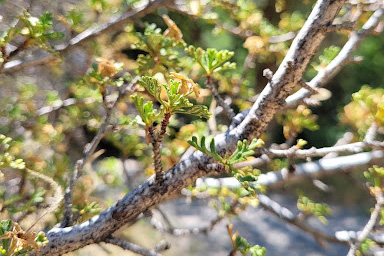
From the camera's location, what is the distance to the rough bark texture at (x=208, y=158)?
57cm

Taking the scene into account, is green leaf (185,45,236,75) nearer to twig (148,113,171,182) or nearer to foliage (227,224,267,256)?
twig (148,113,171,182)

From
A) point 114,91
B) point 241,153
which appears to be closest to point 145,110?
point 241,153

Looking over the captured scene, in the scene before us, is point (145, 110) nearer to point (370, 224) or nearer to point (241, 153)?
point (241, 153)

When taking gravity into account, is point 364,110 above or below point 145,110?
below

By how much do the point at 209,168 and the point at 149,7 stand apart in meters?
0.59

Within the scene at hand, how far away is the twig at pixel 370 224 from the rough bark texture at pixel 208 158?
283 mm

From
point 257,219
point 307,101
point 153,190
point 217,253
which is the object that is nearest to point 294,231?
point 257,219

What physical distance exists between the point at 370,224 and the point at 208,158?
13.8 inches

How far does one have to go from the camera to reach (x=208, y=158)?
0.59m

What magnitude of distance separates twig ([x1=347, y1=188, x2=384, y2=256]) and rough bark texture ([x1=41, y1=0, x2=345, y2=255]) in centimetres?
28

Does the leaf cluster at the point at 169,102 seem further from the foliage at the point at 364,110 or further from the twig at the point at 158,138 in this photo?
the foliage at the point at 364,110

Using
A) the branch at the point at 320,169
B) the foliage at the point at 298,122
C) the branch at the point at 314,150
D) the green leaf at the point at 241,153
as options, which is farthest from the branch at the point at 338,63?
the foliage at the point at 298,122

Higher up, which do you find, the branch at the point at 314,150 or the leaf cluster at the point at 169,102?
the leaf cluster at the point at 169,102

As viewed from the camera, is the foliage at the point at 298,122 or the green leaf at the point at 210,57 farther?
the foliage at the point at 298,122
